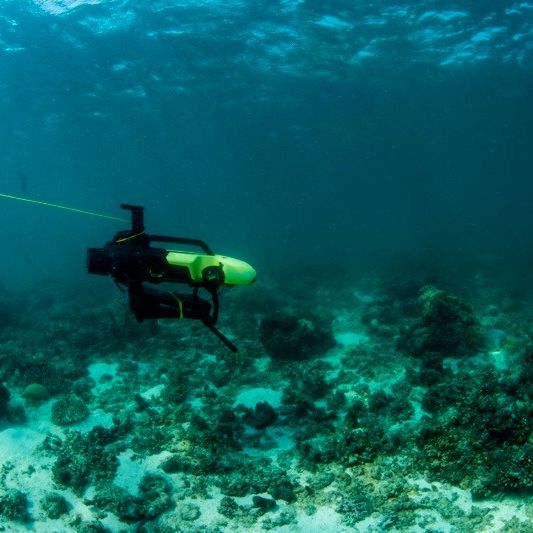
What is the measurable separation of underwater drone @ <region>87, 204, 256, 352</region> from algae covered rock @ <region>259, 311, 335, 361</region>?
5660 millimetres

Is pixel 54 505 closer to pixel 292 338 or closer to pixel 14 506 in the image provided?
pixel 14 506

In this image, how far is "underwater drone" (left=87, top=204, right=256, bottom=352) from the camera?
4.55 metres

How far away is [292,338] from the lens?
1027cm

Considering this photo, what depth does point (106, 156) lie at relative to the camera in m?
47.6

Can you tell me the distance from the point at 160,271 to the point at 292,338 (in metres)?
6.12

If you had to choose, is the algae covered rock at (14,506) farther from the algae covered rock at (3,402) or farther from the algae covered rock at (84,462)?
the algae covered rock at (3,402)

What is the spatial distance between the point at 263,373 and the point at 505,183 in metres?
96.5

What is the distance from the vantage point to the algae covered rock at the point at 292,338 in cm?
1025

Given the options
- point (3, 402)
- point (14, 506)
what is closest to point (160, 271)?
point (14, 506)

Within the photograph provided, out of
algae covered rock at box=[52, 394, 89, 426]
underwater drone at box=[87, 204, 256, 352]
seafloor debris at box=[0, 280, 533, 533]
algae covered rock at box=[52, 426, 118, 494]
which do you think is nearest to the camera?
underwater drone at box=[87, 204, 256, 352]

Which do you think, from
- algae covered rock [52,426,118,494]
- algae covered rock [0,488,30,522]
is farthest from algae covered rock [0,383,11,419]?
algae covered rock [0,488,30,522]

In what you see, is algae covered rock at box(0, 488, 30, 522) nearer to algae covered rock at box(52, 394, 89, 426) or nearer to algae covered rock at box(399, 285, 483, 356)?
algae covered rock at box(52, 394, 89, 426)

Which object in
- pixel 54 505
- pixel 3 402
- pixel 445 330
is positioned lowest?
pixel 54 505

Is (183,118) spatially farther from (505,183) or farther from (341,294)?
(505,183)
